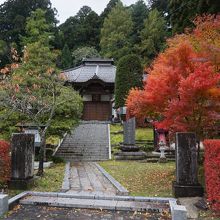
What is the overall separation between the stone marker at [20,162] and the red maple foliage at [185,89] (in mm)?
4670

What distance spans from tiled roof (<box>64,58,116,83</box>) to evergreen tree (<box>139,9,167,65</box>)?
5.21 metres

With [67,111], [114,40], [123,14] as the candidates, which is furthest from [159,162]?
[123,14]

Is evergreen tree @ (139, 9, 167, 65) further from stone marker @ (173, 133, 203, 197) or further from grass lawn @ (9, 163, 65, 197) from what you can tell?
stone marker @ (173, 133, 203, 197)

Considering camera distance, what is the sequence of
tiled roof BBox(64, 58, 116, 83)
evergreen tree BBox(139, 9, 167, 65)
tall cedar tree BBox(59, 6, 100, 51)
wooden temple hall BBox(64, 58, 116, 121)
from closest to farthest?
wooden temple hall BBox(64, 58, 116, 121)
tiled roof BBox(64, 58, 116, 83)
evergreen tree BBox(139, 9, 167, 65)
tall cedar tree BBox(59, 6, 100, 51)

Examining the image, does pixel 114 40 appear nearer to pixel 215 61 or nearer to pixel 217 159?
pixel 215 61

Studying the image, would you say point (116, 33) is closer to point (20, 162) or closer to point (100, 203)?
point (20, 162)

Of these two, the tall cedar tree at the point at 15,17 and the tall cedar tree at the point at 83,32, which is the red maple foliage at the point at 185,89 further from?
the tall cedar tree at the point at 83,32

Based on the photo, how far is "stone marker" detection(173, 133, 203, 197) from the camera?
28.7ft

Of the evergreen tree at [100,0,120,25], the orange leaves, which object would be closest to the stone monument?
the orange leaves

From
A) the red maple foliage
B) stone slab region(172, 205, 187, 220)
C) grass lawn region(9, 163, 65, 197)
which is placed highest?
the red maple foliage

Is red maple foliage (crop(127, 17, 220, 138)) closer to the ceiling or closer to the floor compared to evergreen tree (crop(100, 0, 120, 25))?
closer to the floor

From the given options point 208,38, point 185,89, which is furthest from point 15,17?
point 185,89

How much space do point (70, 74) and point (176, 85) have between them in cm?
2760

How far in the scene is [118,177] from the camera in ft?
41.2
